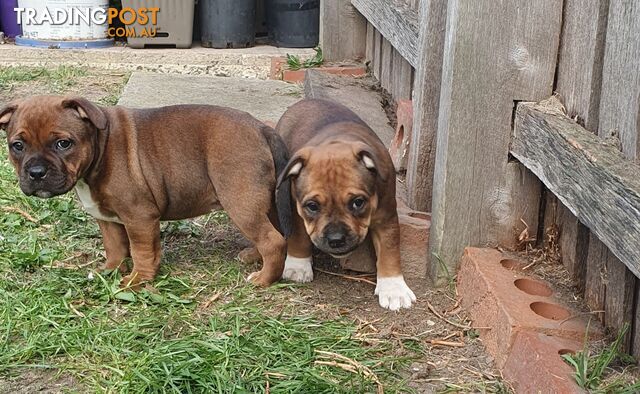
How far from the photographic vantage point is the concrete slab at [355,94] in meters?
6.41

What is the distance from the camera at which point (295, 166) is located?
4.41m

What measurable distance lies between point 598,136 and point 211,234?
2.51 meters

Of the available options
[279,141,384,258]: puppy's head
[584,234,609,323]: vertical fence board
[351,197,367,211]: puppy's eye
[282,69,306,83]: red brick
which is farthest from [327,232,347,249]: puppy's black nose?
[282,69,306,83]: red brick

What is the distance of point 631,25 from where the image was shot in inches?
135

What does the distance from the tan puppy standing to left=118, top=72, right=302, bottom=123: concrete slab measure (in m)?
2.59

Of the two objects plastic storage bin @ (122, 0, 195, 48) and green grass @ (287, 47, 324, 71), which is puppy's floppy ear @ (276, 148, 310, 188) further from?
plastic storage bin @ (122, 0, 195, 48)

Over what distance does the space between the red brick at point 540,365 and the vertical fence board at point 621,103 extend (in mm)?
220

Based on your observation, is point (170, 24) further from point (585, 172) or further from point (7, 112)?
point (585, 172)

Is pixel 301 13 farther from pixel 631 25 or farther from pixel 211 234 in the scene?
pixel 631 25

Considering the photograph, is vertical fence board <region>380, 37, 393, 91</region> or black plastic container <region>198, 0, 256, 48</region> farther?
black plastic container <region>198, 0, 256, 48</region>

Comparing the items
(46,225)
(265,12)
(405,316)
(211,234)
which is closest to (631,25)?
(405,316)

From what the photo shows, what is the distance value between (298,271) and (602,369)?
181 cm

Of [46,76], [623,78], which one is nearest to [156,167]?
[623,78]

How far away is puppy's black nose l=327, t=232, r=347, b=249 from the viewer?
429cm
